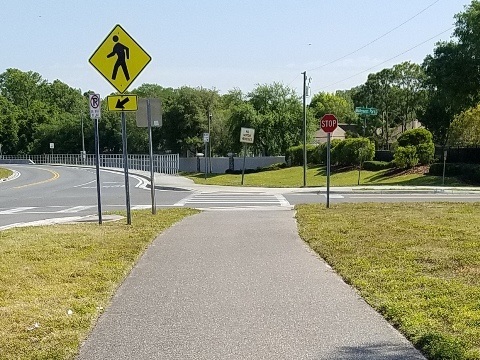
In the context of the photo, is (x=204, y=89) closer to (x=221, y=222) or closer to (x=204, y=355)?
(x=221, y=222)

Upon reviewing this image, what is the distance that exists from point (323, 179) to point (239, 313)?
38.3 metres

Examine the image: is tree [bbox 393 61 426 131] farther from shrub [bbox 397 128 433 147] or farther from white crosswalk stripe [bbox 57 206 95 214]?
white crosswalk stripe [bbox 57 206 95 214]

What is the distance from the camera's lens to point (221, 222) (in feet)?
46.4

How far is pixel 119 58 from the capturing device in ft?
40.0

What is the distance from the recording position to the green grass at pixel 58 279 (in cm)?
501

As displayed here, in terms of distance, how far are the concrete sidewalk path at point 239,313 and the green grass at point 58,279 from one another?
229 mm

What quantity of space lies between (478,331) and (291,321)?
1622 mm

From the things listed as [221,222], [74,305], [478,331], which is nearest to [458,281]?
[478,331]

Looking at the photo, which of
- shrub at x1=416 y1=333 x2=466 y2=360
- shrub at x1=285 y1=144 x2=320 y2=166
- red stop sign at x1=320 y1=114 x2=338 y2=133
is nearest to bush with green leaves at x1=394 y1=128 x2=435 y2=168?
shrub at x1=285 y1=144 x2=320 y2=166

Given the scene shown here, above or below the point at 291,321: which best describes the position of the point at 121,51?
above

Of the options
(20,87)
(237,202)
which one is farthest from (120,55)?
(20,87)

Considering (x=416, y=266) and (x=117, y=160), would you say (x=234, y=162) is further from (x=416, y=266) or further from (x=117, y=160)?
(x=416, y=266)

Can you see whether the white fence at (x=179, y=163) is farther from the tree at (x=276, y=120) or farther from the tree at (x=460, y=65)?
the tree at (x=460, y=65)

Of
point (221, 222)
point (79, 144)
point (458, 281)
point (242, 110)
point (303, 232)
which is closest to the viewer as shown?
point (458, 281)
